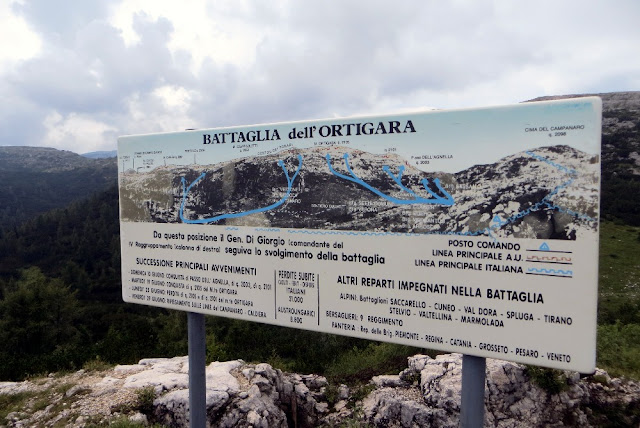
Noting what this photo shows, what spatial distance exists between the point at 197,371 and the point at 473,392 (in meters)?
3.14

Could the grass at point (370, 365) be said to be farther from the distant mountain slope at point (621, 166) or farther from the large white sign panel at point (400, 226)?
the distant mountain slope at point (621, 166)

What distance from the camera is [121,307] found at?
47719mm

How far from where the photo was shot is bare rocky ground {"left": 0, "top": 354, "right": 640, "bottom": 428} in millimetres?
5762

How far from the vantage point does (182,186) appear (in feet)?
15.3

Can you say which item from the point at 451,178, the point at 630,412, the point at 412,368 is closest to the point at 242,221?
the point at 451,178

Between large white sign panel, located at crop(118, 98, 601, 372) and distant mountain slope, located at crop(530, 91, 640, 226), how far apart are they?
24.1 metres

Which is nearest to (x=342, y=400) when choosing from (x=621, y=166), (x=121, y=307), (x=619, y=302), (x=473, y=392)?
(x=473, y=392)

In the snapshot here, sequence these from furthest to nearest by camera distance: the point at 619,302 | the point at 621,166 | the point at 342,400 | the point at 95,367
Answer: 1. the point at 621,166
2. the point at 619,302
3. the point at 95,367
4. the point at 342,400

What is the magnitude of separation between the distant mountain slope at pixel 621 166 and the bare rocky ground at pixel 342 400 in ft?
71.1

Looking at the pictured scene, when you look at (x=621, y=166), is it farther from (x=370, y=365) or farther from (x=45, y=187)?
(x=45, y=187)

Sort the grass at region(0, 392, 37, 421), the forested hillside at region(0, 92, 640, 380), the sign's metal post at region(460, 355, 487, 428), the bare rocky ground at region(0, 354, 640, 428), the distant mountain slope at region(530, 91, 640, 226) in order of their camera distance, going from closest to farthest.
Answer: the sign's metal post at region(460, 355, 487, 428), the bare rocky ground at region(0, 354, 640, 428), the grass at region(0, 392, 37, 421), the forested hillside at region(0, 92, 640, 380), the distant mountain slope at region(530, 91, 640, 226)

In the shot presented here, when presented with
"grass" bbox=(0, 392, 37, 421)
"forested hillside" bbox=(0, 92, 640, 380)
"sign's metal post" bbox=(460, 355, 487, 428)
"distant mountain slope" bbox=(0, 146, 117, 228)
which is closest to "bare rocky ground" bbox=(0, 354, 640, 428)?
"grass" bbox=(0, 392, 37, 421)

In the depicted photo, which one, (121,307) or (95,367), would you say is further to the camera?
(121,307)

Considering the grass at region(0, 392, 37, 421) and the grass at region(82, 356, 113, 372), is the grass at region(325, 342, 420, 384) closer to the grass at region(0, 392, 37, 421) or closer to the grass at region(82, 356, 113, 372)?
the grass at region(82, 356, 113, 372)
